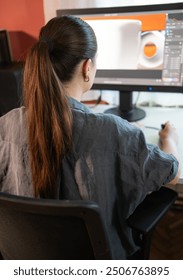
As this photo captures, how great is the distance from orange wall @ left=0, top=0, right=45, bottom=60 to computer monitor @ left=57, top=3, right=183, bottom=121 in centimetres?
33

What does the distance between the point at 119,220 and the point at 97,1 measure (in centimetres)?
116

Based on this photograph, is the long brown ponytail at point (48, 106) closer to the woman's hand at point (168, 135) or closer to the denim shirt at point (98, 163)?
the denim shirt at point (98, 163)

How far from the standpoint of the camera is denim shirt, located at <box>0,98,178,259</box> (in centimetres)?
73

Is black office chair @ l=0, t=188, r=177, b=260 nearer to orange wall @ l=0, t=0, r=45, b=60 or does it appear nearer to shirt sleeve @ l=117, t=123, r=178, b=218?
shirt sleeve @ l=117, t=123, r=178, b=218

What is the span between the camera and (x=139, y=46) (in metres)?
1.31

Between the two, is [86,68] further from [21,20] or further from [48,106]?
[21,20]

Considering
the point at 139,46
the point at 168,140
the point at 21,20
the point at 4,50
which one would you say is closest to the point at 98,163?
the point at 168,140

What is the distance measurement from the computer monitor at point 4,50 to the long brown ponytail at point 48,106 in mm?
897

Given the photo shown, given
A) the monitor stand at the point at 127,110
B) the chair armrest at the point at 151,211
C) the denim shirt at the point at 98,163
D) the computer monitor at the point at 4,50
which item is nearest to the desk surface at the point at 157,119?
the monitor stand at the point at 127,110

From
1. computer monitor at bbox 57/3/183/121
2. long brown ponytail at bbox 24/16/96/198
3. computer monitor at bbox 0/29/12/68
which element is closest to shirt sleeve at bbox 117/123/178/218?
long brown ponytail at bbox 24/16/96/198

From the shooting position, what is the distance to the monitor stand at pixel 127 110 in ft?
4.76
